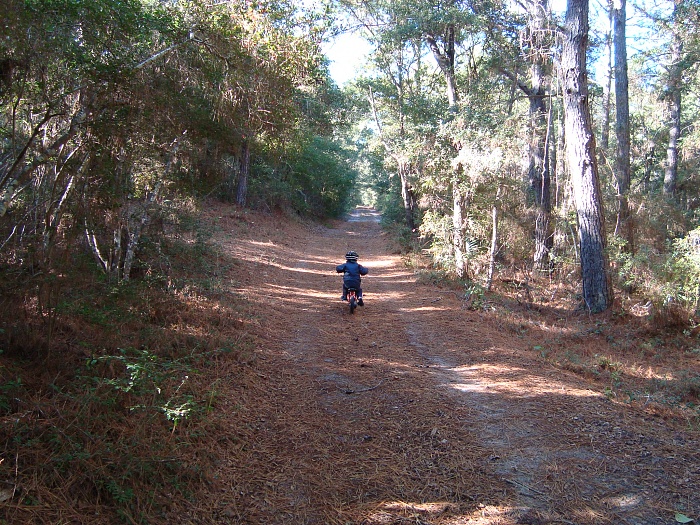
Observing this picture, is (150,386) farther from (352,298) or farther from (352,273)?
(352,273)

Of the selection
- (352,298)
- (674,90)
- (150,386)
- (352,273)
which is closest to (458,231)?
(352,273)

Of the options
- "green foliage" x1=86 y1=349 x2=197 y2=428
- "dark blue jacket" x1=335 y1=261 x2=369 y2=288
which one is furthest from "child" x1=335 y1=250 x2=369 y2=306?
"green foliage" x1=86 y1=349 x2=197 y2=428

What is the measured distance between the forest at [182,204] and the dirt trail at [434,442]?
22.7 inches

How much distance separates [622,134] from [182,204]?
1326 cm

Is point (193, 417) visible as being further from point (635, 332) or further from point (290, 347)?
point (635, 332)

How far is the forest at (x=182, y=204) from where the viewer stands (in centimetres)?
331

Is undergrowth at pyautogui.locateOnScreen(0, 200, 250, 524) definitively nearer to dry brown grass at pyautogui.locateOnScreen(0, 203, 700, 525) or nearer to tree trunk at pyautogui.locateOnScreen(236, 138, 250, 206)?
dry brown grass at pyautogui.locateOnScreen(0, 203, 700, 525)

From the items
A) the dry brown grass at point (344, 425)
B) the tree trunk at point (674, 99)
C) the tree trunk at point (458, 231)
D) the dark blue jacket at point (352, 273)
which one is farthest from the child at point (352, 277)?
the tree trunk at point (674, 99)

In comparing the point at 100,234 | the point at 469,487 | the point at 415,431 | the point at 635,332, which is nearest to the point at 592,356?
the point at 635,332

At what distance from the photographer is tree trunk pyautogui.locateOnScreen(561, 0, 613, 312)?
359 inches

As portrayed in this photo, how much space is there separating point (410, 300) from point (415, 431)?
643cm

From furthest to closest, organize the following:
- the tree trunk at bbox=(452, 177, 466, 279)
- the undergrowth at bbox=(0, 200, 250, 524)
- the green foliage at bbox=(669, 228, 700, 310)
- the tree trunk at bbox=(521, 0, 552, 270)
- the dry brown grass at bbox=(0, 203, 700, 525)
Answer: the tree trunk at bbox=(521, 0, 552, 270)
the tree trunk at bbox=(452, 177, 466, 279)
the green foliage at bbox=(669, 228, 700, 310)
the dry brown grass at bbox=(0, 203, 700, 525)
the undergrowth at bbox=(0, 200, 250, 524)

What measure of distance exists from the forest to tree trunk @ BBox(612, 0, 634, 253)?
7 centimetres

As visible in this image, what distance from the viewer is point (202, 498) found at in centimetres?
310
